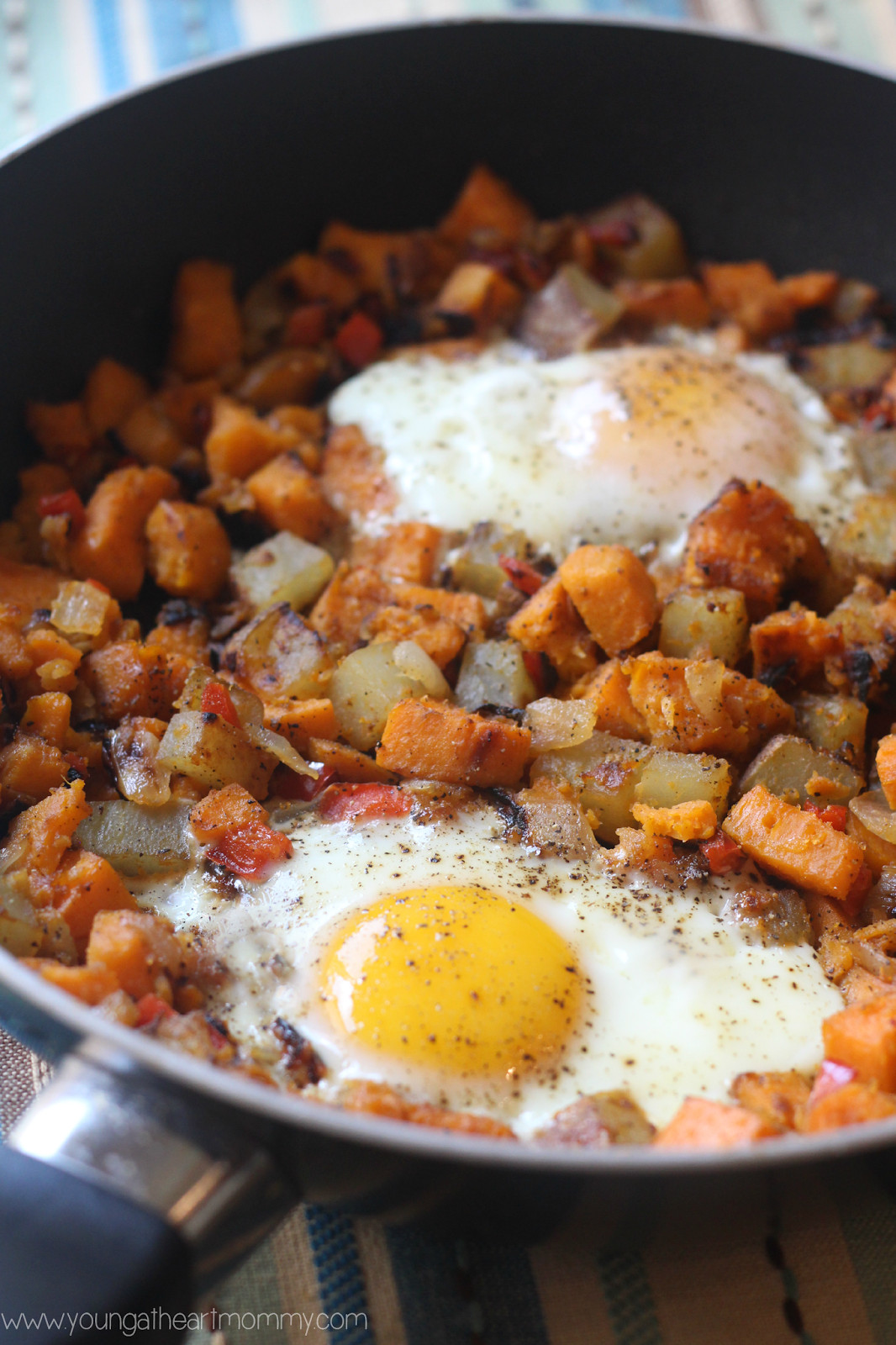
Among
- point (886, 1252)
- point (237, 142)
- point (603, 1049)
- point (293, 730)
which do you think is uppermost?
point (237, 142)

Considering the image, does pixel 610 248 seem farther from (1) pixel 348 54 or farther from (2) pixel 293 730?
(2) pixel 293 730

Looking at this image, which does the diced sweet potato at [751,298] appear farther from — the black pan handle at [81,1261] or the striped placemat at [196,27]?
the black pan handle at [81,1261]

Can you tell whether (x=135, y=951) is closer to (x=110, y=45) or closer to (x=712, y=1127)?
(x=712, y=1127)

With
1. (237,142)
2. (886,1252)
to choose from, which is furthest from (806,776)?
(237,142)

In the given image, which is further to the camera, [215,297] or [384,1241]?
[215,297]

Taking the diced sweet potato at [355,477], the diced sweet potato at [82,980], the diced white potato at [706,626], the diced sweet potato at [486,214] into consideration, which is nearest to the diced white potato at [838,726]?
the diced white potato at [706,626]

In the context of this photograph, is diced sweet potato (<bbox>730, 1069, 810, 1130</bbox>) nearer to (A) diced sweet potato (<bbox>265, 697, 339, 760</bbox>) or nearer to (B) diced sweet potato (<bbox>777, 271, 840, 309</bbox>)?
(A) diced sweet potato (<bbox>265, 697, 339, 760</bbox>)
